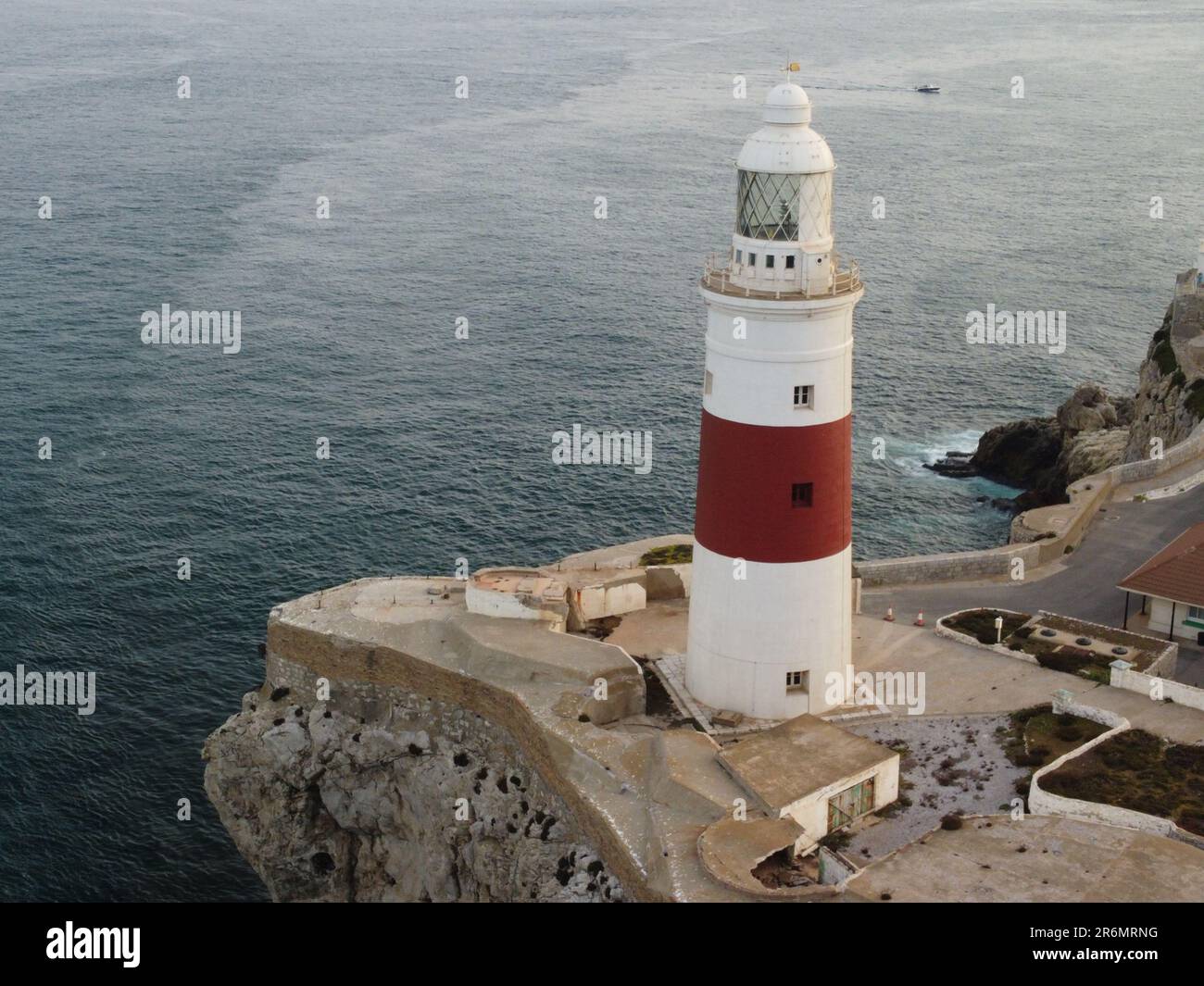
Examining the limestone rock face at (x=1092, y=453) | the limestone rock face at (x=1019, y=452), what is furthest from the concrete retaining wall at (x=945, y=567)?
the limestone rock face at (x=1019, y=452)

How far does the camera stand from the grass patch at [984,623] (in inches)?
1876

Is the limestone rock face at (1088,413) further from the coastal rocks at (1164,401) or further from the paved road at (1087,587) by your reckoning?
the paved road at (1087,587)

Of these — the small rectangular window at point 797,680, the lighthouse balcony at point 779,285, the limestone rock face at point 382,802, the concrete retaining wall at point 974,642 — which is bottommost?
the limestone rock face at point 382,802

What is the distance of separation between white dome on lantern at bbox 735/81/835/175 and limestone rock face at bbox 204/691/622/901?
18.6 m

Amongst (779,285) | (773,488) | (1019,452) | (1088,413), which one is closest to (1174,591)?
(773,488)

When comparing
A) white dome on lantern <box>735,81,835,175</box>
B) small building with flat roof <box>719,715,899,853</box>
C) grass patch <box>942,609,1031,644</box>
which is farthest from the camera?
grass patch <box>942,609,1031,644</box>

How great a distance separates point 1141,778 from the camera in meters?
36.8

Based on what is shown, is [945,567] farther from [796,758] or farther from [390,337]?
[390,337]

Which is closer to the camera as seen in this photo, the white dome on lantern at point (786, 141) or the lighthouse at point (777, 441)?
the white dome on lantern at point (786, 141)

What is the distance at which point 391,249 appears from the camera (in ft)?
408

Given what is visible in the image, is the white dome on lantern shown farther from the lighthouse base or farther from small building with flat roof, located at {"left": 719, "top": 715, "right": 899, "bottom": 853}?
small building with flat roof, located at {"left": 719, "top": 715, "right": 899, "bottom": 853}

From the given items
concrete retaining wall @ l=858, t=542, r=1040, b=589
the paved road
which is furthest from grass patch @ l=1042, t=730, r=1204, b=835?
concrete retaining wall @ l=858, t=542, r=1040, b=589

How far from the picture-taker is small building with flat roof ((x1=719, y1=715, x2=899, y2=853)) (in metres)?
35.6

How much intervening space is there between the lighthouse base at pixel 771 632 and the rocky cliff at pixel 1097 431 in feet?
130
